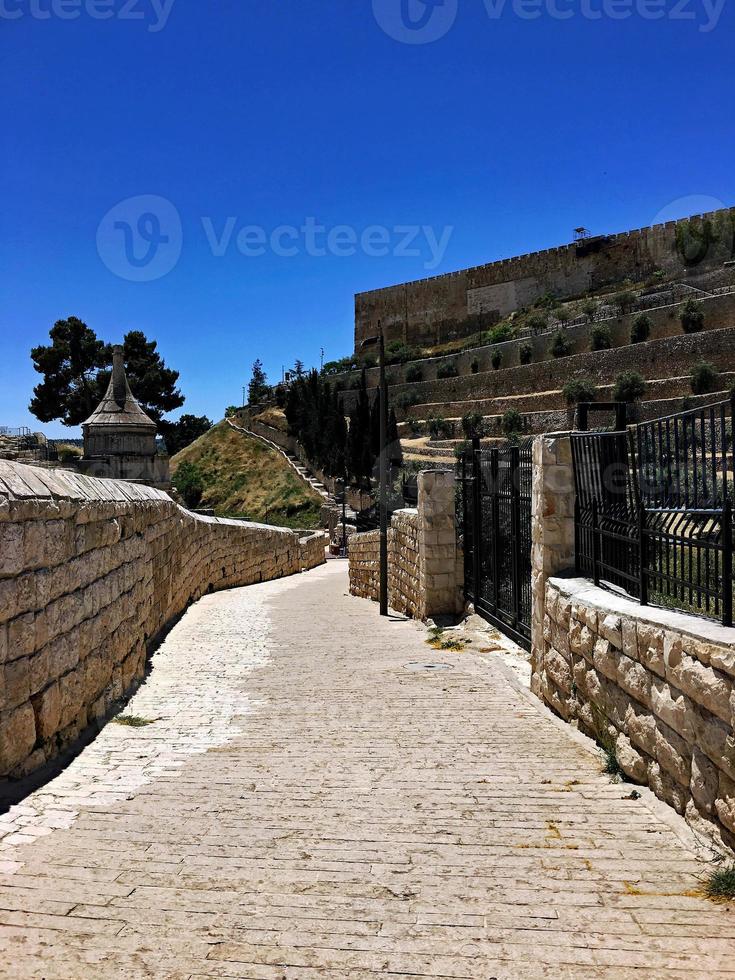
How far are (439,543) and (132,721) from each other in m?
6.11

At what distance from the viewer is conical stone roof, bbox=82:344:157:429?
77.0 feet

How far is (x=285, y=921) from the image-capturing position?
243 cm

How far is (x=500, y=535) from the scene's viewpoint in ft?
28.3

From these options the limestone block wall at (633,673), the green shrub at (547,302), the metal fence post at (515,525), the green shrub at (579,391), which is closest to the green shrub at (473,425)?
the green shrub at (579,391)

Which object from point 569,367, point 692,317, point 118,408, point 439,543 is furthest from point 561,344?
point 439,543

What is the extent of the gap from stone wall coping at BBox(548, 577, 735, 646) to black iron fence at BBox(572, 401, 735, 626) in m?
0.09

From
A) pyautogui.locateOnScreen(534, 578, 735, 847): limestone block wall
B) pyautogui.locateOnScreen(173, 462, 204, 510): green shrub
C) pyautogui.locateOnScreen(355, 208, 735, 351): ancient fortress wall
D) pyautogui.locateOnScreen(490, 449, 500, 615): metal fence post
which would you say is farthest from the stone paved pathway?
pyautogui.locateOnScreen(355, 208, 735, 351): ancient fortress wall

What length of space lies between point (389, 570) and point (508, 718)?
9.34 m

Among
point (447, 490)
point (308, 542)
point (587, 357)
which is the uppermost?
point (587, 357)

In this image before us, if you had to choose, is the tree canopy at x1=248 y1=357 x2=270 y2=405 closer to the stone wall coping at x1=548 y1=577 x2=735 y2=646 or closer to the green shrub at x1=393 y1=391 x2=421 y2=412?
the green shrub at x1=393 y1=391 x2=421 y2=412

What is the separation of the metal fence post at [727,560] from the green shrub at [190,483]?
53.5 meters

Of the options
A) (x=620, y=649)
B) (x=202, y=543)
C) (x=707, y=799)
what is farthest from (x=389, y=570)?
(x=707, y=799)

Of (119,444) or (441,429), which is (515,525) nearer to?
(119,444)

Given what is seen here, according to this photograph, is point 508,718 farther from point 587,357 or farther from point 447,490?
point 587,357
